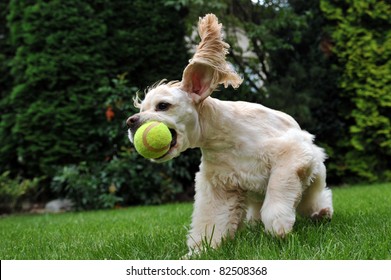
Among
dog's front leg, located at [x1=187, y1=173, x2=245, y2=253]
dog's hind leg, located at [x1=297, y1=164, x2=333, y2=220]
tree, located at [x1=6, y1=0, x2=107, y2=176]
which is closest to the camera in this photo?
dog's front leg, located at [x1=187, y1=173, x2=245, y2=253]

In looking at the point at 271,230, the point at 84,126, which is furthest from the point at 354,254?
the point at 84,126

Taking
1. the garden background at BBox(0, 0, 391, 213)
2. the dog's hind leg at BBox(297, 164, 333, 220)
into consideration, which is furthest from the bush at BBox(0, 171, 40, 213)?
the dog's hind leg at BBox(297, 164, 333, 220)

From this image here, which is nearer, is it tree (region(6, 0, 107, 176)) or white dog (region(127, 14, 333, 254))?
white dog (region(127, 14, 333, 254))

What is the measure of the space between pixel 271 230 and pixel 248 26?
6348mm

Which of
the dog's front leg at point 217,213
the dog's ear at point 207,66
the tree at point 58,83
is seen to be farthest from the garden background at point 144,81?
the dog's ear at point 207,66

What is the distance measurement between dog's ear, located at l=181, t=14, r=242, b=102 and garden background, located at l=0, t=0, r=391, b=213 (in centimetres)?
472

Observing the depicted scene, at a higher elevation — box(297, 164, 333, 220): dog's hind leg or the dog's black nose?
the dog's black nose

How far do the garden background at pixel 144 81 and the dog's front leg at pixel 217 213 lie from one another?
14.4 ft

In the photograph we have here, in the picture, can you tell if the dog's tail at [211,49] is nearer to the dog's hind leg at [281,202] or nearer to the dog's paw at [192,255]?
the dog's hind leg at [281,202]

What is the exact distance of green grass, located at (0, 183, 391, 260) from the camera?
2.66 m

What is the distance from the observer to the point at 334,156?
9.14m

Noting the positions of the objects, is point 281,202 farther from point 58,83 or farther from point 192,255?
point 58,83

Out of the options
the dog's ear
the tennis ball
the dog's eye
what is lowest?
the tennis ball

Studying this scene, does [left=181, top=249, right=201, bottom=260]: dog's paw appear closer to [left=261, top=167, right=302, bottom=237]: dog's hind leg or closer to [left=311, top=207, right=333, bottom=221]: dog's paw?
[left=261, top=167, right=302, bottom=237]: dog's hind leg
